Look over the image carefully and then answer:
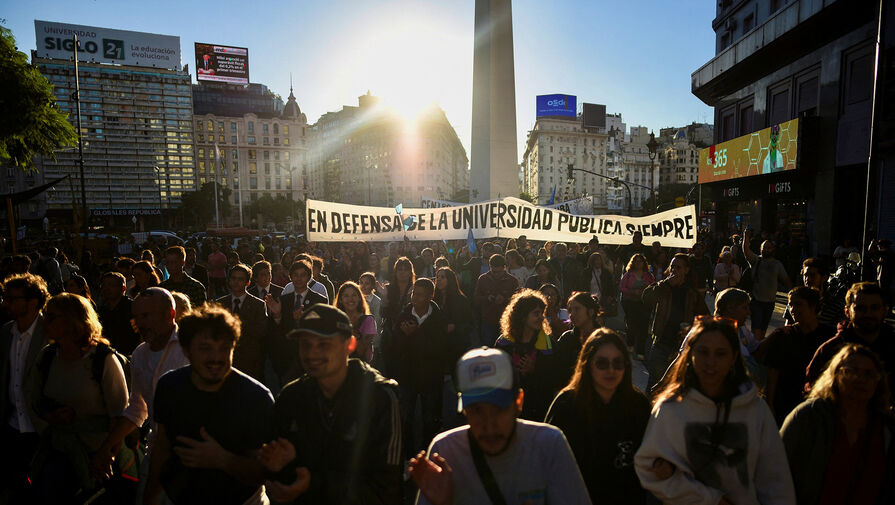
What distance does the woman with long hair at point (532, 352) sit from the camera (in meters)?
3.72

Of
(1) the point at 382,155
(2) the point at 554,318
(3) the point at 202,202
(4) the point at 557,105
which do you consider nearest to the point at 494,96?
(2) the point at 554,318

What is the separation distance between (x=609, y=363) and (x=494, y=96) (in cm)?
1838

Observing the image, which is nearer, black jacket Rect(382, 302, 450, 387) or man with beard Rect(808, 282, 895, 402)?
man with beard Rect(808, 282, 895, 402)

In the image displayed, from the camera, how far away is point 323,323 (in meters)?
2.20

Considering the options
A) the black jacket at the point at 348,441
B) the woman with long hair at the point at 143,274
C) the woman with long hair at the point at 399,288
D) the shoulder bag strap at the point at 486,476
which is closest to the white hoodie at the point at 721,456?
the shoulder bag strap at the point at 486,476

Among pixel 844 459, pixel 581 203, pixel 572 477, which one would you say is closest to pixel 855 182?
pixel 581 203

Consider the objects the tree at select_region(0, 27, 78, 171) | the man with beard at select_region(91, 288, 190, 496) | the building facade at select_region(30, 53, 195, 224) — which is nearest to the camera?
the man with beard at select_region(91, 288, 190, 496)

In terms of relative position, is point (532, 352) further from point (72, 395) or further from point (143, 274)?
point (143, 274)

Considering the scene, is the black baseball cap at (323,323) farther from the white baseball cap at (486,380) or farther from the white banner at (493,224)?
the white banner at (493,224)

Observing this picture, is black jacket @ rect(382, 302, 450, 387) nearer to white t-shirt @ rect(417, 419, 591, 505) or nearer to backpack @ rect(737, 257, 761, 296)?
white t-shirt @ rect(417, 419, 591, 505)

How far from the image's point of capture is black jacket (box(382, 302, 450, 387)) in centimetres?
460

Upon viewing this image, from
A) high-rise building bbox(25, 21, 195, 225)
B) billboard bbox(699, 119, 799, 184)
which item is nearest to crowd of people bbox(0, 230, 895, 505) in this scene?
billboard bbox(699, 119, 799, 184)

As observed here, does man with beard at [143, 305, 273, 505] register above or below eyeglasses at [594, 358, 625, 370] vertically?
below

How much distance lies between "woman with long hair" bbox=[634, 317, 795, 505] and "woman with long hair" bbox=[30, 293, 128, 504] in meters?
3.04
